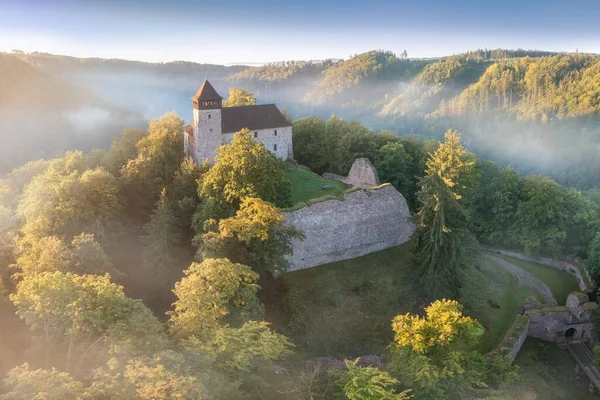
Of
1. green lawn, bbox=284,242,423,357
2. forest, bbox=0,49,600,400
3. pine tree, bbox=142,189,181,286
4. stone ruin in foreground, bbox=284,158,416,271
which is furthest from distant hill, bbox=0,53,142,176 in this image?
green lawn, bbox=284,242,423,357

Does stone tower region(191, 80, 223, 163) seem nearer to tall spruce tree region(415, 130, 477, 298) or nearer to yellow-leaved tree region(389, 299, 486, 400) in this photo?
tall spruce tree region(415, 130, 477, 298)

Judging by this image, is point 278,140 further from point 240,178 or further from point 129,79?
point 129,79

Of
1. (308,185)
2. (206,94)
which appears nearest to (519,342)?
(308,185)

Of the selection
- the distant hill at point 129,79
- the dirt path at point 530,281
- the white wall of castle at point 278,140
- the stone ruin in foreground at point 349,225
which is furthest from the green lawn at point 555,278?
the distant hill at point 129,79

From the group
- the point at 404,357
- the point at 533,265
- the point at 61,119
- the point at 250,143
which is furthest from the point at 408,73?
the point at 404,357

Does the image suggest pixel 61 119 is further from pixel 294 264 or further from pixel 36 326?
pixel 36 326

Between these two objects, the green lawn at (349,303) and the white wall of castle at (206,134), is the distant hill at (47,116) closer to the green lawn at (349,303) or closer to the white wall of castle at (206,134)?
the white wall of castle at (206,134)
